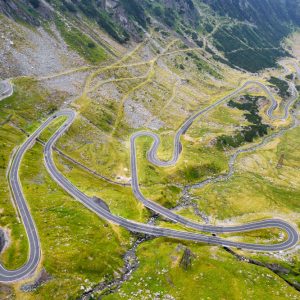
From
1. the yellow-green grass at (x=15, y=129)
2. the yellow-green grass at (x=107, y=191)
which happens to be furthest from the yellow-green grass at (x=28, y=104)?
the yellow-green grass at (x=107, y=191)

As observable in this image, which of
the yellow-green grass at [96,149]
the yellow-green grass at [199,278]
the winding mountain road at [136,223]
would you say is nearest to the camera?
the yellow-green grass at [199,278]

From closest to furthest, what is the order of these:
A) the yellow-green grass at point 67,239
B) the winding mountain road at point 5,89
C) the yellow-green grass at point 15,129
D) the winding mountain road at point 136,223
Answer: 1. the yellow-green grass at point 67,239
2. the yellow-green grass at point 15,129
3. the winding mountain road at point 136,223
4. the winding mountain road at point 5,89

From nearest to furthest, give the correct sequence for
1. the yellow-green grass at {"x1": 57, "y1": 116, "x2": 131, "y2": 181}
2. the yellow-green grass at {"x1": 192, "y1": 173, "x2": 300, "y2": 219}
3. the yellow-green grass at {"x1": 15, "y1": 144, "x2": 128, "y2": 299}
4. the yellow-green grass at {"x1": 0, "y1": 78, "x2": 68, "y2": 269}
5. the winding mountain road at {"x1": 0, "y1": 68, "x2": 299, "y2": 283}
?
the yellow-green grass at {"x1": 15, "y1": 144, "x2": 128, "y2": 299}, the yellow-green grass at {"x1": 0, "y1": 78, "x2": 68, "y2": 269}, the winding mountain road at {"x1": 0, "y1": 68, "x2": 299, "y2": 283}, the yellow-green grass at {"x1": 192, "y1": 173, "x2": 300, "y2": 219}, the yellow-green grass at {"x1": 57, "y1": 116, "x2": 131, "y2": 181}

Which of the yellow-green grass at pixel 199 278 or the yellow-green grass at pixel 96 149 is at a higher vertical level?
the yellow-green grass at pixel 96 149

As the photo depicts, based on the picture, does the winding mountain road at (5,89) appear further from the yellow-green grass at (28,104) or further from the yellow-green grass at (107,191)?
the yellow-green grass at (107,191)

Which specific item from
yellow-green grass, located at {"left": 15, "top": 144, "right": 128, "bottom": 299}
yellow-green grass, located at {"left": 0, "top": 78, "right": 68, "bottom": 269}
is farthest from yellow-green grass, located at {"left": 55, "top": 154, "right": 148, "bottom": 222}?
yellow-green grass, located at {"left": 0, "top": 78, "right": 68, "bottom": 269}

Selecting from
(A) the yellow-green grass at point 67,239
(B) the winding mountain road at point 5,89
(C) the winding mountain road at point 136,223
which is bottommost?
(A) the yellow-green grass at point 67,239

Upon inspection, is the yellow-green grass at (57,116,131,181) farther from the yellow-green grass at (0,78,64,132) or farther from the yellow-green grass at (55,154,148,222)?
the yellow-green grass at (0,78,64,132)

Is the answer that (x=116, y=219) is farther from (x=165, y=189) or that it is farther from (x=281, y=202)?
(x=281, y=202)

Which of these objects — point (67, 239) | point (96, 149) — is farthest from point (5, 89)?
point (67, 239)
